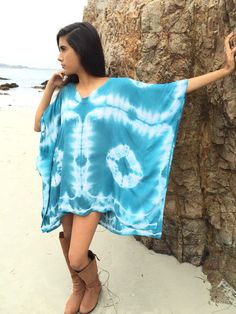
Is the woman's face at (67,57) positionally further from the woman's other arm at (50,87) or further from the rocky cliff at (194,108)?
the rocky cliff at (194,108)

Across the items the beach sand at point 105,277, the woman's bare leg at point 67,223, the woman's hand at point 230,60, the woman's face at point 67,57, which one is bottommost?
the beach sand at point 105,277

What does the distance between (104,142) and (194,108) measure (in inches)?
29.4

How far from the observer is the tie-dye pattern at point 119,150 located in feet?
7.23

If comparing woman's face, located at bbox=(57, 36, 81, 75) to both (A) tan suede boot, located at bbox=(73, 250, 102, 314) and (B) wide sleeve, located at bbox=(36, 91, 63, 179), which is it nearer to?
(B) wide sleeve, located at bbox=(36, 91, 63, 179)

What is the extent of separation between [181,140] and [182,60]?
0.56 metres

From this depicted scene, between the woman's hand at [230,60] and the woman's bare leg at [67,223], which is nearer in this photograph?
the woman's hand at [230,60]

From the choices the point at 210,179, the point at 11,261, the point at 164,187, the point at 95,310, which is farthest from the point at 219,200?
the point at 11,261

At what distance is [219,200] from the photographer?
2.69 m

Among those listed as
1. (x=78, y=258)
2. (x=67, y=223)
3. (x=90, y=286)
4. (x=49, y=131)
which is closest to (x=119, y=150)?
(x=49, y=131)

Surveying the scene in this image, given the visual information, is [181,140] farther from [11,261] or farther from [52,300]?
[11,261]

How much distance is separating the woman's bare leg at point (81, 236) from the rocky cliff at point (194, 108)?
0.79 m

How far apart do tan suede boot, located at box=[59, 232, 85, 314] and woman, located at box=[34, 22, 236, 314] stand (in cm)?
16

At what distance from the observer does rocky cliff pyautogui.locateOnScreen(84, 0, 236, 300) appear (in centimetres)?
238

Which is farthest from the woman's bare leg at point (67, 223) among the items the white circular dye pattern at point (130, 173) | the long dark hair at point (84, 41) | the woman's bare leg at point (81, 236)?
the long dark hair at point (84, 41)
